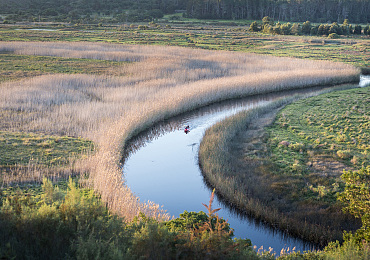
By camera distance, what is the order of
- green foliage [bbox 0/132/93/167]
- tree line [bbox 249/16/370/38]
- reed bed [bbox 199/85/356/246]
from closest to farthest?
reed bed [bbox 199/85/356/246] → green foliage [bbox 0/132/93/167] → tree line [bbox 249/16/370/38]

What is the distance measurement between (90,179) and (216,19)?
115962mm

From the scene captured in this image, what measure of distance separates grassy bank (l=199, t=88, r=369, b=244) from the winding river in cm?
41

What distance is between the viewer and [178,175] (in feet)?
49.2

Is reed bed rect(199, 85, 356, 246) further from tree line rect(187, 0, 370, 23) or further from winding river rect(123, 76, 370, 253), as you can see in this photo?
tree line rect(187, 0, 370, 23)

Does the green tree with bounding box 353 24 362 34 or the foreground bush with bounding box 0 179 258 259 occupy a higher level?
the green tree with bounding box 353 24 362 34

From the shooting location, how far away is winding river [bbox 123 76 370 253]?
35.5 ft

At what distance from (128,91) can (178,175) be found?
11806mm

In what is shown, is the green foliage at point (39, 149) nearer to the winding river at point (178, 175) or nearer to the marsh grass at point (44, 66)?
the winding river at point (178, 175)

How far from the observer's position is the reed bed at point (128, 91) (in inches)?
516

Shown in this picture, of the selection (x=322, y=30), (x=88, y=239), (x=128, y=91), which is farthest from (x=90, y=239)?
(x=322, y=30)

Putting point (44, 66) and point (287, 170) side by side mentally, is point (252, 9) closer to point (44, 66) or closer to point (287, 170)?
point (44, 66)

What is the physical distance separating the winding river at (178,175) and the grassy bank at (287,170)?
0.41m

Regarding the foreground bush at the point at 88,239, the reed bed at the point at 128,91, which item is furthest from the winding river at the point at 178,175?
the foreground bush at the point at 88,239

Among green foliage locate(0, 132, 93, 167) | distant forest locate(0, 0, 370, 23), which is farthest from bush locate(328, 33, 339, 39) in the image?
green foliage locate(0, 132, 93, 167)
